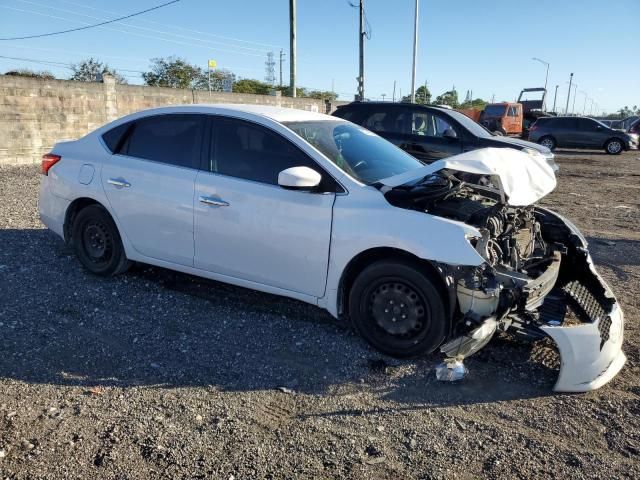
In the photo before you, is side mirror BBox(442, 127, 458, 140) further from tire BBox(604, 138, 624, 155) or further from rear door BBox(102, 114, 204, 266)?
tire BBox(604, 138, 624, 155)

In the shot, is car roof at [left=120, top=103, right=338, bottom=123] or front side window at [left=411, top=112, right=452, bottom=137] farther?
front side window at [left=411, top=112, right=452, bottom=137]

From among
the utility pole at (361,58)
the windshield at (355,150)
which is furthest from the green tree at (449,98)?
the windshield at (355,150)

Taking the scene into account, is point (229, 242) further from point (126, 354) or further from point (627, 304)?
point (627, 304)

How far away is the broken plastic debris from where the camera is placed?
11.7 feet

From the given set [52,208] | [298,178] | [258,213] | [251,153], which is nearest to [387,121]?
[251,153]

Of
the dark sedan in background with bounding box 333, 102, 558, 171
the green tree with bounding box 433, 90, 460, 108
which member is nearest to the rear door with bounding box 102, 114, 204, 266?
the dark sedan in background with bounding box 333, 102, 558, 171

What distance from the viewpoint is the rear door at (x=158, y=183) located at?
453 centimetres

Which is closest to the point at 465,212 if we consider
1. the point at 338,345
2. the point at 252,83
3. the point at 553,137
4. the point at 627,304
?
the point at 338,345

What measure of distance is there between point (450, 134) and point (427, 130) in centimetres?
46

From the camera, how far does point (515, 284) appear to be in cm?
354

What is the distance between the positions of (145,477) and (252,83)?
5316cm

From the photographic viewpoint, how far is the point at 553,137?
943 inches

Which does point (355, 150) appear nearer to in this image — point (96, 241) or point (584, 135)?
point (96, 241)

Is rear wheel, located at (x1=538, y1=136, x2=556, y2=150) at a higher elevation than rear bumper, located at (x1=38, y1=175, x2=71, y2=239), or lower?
higher
